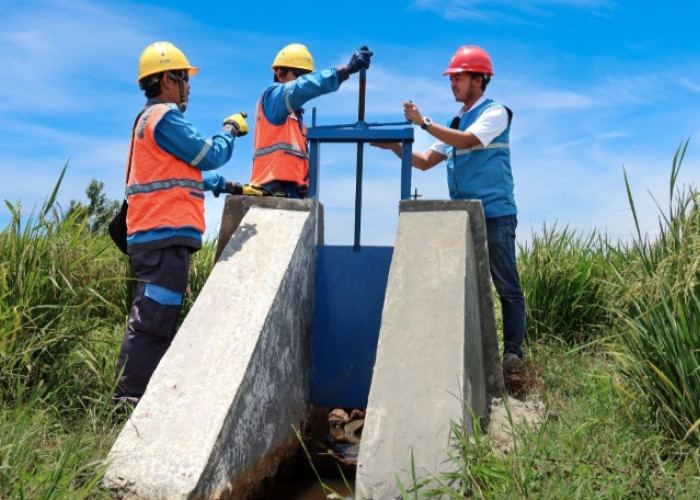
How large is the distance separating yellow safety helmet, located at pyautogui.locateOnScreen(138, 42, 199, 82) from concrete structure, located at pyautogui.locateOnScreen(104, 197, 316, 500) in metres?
0.89

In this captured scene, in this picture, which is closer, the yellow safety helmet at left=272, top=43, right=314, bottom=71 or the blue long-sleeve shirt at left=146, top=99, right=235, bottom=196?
the blue long-sleeve shirt at left=146, top=99, right=235, bottom=196

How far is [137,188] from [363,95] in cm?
153

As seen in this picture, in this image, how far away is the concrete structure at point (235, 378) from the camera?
10.2 feet

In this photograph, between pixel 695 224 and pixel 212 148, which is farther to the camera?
pixel 212 148

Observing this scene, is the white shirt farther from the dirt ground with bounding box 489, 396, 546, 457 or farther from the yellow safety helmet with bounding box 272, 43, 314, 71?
the yellow safety helmet with bounding box 272, 43, 314, 71

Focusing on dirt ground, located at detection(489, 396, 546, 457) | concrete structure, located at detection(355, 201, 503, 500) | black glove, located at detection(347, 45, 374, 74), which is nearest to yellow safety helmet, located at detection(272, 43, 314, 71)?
black glove, located at detection(347, 45, 374, 74)

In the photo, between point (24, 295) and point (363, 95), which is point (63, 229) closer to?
point (24, 295)

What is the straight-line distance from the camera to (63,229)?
184 inches

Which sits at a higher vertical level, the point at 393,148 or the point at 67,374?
the point at 393,148

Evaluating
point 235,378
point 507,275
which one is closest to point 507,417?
point 507,275

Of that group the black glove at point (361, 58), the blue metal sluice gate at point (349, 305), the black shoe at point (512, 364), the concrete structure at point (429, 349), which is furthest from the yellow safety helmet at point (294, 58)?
the black shoe at point (512, 364)

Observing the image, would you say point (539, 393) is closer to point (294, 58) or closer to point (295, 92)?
point (295, 92)

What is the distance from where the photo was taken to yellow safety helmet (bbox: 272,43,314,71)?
6004 mm

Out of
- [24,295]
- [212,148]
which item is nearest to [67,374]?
[24,295]
